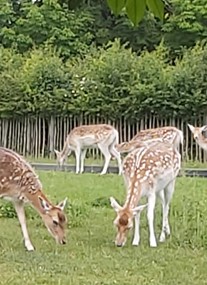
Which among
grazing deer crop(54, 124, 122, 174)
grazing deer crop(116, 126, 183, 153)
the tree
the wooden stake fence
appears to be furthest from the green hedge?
the tree

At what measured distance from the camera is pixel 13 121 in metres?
23.2

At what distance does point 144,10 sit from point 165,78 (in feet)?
65.0

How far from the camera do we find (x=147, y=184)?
807 centimetres

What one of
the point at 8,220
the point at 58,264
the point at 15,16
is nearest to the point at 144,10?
the point at 58,264

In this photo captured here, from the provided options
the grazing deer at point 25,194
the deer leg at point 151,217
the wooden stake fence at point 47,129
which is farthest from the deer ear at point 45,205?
the wooden stake fence at point 47,129

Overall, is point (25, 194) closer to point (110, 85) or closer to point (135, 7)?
point (135, 7)

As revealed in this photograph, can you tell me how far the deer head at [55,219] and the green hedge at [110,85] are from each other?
44.6ft

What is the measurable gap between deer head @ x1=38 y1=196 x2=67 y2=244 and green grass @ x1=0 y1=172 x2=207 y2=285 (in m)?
0.11

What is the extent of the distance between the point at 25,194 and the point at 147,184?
53.6 inches

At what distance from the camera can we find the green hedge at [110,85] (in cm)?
2122

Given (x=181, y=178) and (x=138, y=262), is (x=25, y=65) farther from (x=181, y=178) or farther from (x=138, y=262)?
(x=138, y=262)

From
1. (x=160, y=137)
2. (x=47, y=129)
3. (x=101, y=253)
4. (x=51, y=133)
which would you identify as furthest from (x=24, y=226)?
(x=47, y=129)

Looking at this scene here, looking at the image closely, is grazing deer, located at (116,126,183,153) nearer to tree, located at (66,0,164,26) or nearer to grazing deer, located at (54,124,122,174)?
grazing deer, located at (54,124,122,174)

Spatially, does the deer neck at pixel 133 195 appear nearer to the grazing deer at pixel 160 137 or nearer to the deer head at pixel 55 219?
the deer head at pixel 55 219
